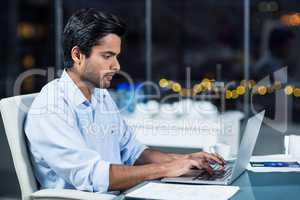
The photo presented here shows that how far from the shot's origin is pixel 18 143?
182cm

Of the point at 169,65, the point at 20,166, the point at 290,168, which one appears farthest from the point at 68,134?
the point at 169,65

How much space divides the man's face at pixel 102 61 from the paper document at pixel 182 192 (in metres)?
0.47

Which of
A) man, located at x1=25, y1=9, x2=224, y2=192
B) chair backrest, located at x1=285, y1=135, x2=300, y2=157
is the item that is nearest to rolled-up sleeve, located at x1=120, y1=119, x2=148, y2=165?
man, located at x1=25, y1=9, x2=224, y2=192

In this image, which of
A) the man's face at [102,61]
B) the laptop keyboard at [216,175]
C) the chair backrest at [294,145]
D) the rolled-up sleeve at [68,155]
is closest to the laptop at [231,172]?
the laptop keyboard at [216,175]

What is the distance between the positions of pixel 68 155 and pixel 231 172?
0.58m

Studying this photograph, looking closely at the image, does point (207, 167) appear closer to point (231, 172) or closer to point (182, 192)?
point (231, 172)

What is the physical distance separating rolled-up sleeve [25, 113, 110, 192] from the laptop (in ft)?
0.73

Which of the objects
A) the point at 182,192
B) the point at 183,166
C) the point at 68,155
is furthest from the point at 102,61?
the point at 182,192

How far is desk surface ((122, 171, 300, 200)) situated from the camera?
157cm

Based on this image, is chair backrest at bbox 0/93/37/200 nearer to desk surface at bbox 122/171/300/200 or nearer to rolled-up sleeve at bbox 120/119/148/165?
rolled-up sleeve at bbox 120/119/148/165

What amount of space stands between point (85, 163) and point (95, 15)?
54cm

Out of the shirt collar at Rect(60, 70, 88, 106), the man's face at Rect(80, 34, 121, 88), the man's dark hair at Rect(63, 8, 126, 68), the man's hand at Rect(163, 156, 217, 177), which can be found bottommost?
the man's hand at Rect(163, 156, 217, 177)

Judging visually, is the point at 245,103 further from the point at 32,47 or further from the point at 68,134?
the point at 68,134

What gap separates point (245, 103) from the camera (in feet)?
19.0
